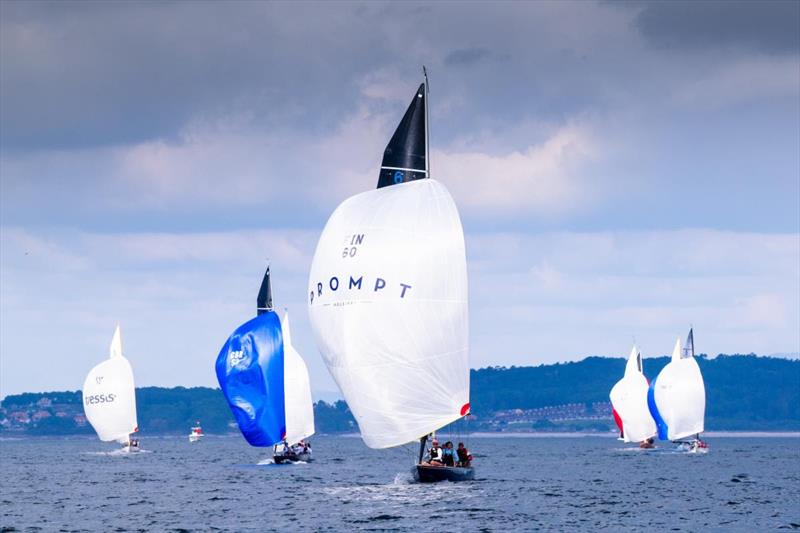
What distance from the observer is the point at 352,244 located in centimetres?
6072

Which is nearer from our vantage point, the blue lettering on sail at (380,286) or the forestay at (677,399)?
the blue lettering on sail at (380,286)

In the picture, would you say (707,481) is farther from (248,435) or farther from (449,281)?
(449,281)

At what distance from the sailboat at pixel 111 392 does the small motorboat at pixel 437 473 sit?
60709 millimetres

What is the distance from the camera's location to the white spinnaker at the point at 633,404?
131m

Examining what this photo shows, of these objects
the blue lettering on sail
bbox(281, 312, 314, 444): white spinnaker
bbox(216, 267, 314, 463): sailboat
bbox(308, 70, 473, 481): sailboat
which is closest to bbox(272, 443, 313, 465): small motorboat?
bbox(281, 312, 314, 444): white spinnaker

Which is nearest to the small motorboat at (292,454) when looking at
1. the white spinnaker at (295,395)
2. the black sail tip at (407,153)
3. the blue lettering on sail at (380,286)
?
the white spinnaker at (295,395)

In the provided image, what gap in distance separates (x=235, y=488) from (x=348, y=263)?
25146 mm

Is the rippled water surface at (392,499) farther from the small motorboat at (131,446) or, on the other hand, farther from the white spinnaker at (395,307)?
the small motorboat at (131,446)

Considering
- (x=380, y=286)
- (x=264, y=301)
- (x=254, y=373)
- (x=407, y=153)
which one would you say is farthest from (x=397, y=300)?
(x=264, y=301)

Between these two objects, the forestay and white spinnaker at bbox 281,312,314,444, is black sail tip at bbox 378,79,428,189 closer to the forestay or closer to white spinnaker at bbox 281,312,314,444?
white spinnaker at bbox 281,312,314,444

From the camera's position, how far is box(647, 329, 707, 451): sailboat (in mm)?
121188

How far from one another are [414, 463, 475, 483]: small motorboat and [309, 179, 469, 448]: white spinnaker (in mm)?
4301

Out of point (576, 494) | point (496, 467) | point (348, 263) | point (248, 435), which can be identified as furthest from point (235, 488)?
point (496, 467)

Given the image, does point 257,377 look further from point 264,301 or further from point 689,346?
point 689,346
